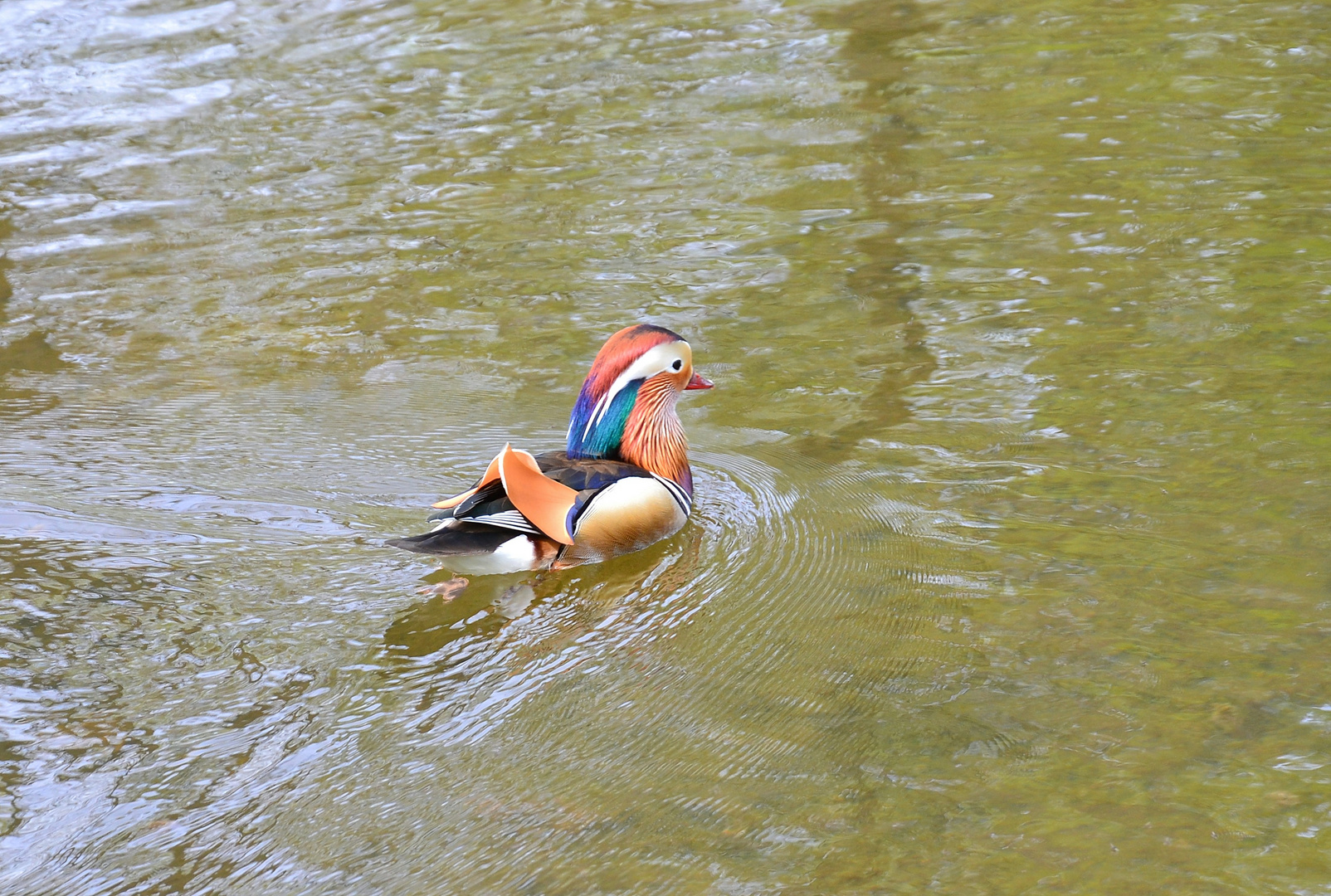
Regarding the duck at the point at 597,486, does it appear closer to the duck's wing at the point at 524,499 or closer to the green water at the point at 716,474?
the duck's wing at the point at 524,499

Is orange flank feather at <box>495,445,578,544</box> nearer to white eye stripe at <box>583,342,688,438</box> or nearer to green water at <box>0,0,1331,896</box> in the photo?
green water at <box>0,0,1331,896</box>

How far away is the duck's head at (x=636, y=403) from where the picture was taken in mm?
5496

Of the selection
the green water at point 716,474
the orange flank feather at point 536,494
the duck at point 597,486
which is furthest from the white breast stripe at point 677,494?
the orange flank feather at point 536,494

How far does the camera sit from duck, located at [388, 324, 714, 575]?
482 centimetres

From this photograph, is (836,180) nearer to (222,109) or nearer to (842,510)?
(842,510)

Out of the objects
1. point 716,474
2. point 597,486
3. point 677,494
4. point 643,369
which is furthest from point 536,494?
point 716,474

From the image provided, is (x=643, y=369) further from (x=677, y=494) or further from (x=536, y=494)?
(x=536, y=494)

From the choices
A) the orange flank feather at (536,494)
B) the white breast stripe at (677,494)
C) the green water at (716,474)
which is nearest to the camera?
the green water at (716,474)

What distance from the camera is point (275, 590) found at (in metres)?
4.76

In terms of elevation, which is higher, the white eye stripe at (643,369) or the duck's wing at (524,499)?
the white eye stripe at (643,369)

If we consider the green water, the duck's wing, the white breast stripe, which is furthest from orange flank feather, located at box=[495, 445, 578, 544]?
the white breast stripe

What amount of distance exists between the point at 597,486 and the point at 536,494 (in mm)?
367

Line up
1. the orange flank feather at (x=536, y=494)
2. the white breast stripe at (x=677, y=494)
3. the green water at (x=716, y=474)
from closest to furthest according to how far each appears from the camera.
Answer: the green water at (x=716, y=474)
the orange flank feather at (x=536, y=494)
the white breast stripe at (x=677, y=494)

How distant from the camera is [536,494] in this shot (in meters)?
4.89
